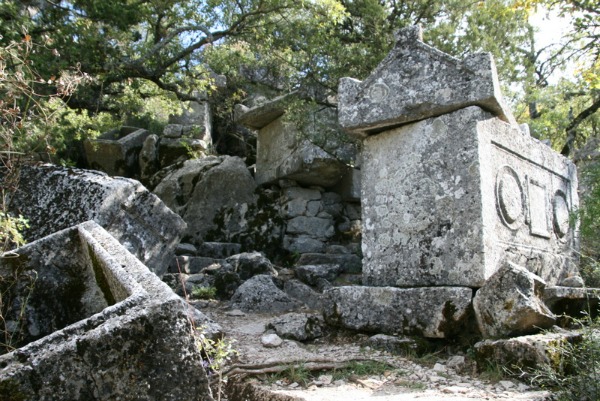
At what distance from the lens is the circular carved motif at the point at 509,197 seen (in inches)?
181

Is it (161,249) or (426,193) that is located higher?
(426,193)

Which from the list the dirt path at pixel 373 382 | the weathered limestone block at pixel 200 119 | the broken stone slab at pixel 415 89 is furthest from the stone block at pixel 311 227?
the dirt path at pixel 373 382

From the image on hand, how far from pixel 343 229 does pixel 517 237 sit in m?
5.78

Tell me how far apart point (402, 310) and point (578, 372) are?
5.04ft

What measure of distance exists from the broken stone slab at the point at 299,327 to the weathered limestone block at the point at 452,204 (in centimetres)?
62

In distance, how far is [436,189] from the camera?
4.54 meters

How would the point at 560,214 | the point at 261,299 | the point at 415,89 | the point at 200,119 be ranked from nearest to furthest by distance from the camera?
1. the point at 415,89
2. the point at 560,214
3. the point at 261,299
4. the point at 200,119

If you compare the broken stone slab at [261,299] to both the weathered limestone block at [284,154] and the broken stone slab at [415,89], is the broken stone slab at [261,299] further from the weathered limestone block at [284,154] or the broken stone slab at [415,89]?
the weathered limestone block at [284,154]

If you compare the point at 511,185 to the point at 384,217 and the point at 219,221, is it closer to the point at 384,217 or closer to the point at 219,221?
the point at 384,217

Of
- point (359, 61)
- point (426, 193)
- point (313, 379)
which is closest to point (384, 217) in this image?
point (426, 193)

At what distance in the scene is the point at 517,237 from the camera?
478 centimetres

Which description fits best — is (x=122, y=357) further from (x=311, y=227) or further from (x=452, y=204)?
(x=311, y=227)

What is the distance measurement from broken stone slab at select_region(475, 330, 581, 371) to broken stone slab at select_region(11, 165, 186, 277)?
329 cm

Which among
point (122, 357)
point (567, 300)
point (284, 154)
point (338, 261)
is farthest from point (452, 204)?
point (284, 154)
